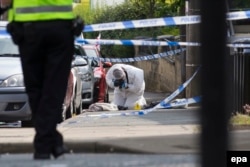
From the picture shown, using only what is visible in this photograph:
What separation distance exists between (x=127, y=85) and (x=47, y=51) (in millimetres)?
8280

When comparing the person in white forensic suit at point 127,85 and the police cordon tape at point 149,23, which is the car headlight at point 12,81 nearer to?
the police cordon tape at point 149,23

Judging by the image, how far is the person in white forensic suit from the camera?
1332 centimetres

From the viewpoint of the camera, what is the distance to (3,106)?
375 inches

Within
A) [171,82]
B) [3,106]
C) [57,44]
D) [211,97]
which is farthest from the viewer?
[171,82]

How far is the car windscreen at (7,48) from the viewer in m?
10.8

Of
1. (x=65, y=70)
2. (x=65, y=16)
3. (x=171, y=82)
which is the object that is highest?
(x=65, y=16)

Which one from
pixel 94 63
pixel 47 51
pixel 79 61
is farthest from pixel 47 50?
pixel 94 63

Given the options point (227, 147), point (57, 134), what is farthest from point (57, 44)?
point (227, 147)

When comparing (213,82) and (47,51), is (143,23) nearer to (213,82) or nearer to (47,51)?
(47,51)

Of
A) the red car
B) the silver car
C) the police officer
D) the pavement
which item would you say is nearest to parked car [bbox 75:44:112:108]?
the red car

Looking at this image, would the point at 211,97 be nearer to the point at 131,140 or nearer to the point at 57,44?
the point at 57,44

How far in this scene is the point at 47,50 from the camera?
5.20 meters

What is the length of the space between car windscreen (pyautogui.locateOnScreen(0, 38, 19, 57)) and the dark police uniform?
5.59 m

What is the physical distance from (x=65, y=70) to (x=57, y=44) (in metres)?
0.20
